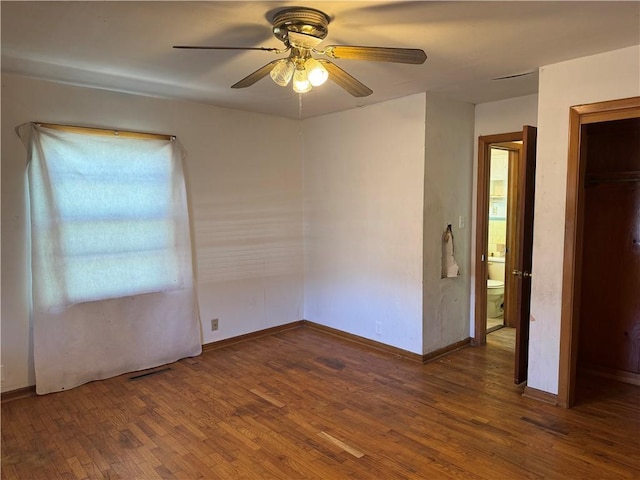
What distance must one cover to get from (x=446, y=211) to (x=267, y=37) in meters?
2.34

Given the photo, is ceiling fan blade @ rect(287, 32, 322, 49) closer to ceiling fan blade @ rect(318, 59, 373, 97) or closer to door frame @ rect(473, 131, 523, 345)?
ceiling fan blade @ rect(318, 59, 373, 97)

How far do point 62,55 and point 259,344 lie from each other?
297 centimetres

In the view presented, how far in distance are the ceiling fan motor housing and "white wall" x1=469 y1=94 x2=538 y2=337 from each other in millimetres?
2526

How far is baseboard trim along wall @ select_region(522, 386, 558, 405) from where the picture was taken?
3.00 m

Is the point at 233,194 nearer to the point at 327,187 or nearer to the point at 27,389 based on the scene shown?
the point at 327,187

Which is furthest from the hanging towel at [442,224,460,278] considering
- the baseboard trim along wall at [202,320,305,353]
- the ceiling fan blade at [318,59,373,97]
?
the ceiling fan blade at [318,59,373,97]

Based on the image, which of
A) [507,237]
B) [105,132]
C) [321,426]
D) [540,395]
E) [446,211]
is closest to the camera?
[321,426]

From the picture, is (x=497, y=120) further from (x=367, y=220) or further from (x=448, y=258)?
(x=367, y=220)

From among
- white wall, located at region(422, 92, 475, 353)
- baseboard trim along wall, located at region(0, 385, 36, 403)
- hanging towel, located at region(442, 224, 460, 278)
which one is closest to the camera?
baseboard trim along wall, located at region(0, 385, 36, 403)

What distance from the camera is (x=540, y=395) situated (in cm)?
306

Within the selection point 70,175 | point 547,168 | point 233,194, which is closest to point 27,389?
point 70,175

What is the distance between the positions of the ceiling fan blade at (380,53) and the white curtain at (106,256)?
7.38 feet

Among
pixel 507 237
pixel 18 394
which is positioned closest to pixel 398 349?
pixel 507 237

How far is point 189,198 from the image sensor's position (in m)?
4.02
